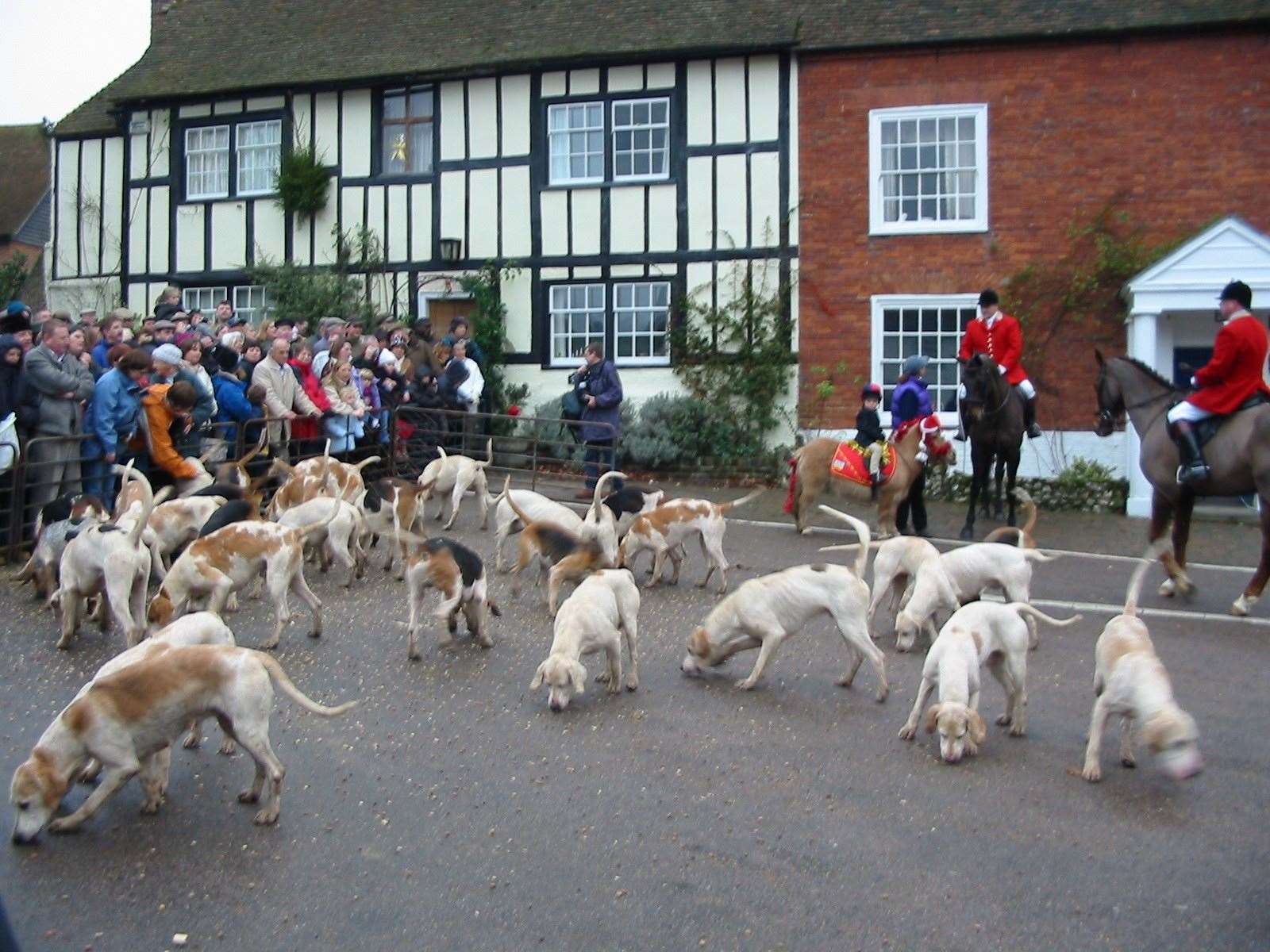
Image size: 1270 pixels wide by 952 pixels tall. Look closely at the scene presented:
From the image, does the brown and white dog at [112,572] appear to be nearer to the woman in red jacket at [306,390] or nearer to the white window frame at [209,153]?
the woman in red jacket at [306,390]

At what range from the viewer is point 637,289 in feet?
69.3

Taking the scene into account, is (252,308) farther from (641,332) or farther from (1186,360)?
(1186,360)

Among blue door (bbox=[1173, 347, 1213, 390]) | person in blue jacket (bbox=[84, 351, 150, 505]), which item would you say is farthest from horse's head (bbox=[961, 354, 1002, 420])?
person in blue jacket (bbox=[84, 351, 150, 505])

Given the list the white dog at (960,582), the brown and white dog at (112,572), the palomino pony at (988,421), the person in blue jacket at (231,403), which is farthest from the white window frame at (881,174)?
the brown and white dog at (112,572)

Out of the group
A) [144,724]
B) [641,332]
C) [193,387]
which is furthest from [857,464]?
[144,724]

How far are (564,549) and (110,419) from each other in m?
4.35

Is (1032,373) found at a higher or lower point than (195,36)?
lower

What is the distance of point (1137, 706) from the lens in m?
6.92

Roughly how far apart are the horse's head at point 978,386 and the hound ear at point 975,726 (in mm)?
8084

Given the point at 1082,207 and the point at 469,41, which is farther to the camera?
the point at 469,41

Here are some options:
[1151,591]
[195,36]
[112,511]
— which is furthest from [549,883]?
[195,36]

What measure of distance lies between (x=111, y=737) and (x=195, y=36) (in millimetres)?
21015

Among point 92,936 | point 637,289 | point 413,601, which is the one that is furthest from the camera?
point 637,289

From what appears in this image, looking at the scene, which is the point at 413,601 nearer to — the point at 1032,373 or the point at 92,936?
the point at 92,936
